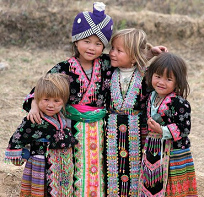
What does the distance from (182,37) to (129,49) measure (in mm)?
6627

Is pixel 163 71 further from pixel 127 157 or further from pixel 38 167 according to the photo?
pixel 38 167

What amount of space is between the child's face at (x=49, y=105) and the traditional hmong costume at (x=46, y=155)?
6 cm

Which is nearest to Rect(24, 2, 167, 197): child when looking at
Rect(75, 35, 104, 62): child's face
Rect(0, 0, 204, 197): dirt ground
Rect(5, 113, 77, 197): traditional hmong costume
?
Rect(75, 35, 104, 62): child's face

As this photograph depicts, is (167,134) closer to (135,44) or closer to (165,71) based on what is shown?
(165,71)

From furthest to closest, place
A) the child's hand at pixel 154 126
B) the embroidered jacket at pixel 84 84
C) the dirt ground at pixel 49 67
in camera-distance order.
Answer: the dirt ground at pixel 49 67 → the embroidered jacket at pixel 84 84 → the child's hand at pixel 154 126

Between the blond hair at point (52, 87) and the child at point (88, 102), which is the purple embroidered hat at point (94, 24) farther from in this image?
the blond hair at point (52, 87)

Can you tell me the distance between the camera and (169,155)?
2.90 metres

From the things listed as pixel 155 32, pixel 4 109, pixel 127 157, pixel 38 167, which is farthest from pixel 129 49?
pixel 155 32

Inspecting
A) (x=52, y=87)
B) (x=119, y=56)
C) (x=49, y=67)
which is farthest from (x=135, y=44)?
(x=49, y=67)

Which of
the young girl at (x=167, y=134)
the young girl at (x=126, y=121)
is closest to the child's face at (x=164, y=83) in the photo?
the young girl at (x=167, y=134)

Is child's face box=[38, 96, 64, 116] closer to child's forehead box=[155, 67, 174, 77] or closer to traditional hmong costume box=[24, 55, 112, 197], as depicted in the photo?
traditional hmong costume box=[24, 55, 112, 197]

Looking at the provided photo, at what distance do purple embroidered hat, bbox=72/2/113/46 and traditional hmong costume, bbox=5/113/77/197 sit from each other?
0.66 m

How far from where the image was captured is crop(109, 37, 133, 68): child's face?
3.00 meters

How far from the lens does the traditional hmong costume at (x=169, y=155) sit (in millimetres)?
2814
